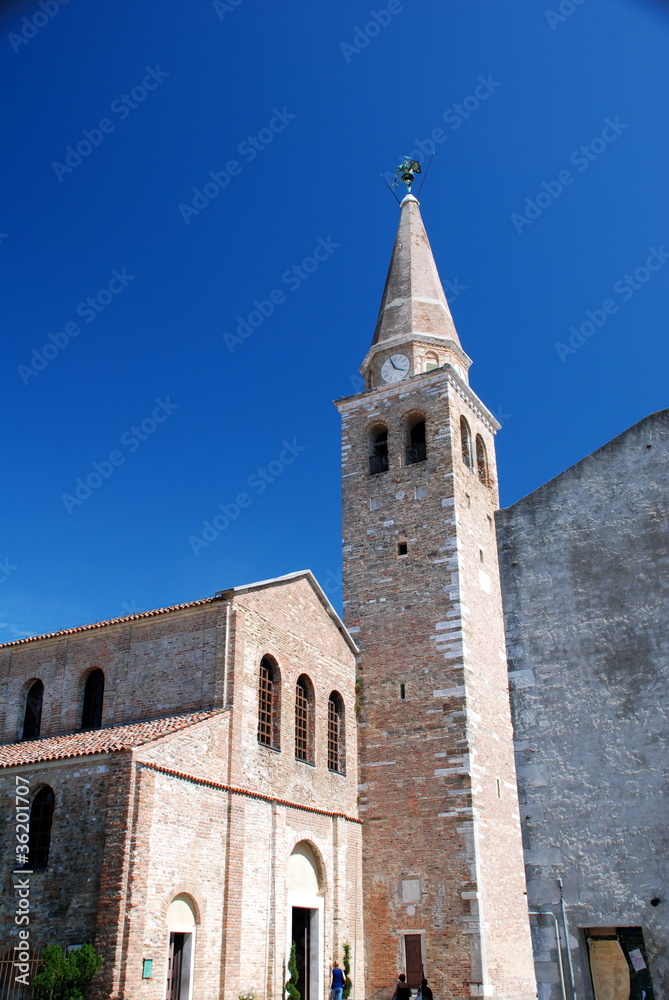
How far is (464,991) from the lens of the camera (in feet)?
59.4

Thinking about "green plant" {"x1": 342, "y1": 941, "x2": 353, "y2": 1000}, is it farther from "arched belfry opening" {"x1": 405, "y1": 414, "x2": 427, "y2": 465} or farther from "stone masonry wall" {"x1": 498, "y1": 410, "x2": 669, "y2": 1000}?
"stone masonry wall" {"x1": 498, "y1": 410, "x2": 669, "y2": 1000}

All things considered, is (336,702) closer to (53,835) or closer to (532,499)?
(53,835)

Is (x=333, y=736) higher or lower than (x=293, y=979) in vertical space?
higher

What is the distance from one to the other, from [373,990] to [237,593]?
30.6 feet

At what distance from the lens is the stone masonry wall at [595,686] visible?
7.84 m

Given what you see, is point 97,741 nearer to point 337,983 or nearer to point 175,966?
point 175,966

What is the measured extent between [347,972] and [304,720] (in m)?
5.30

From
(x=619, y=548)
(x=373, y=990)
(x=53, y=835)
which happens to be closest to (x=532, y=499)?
(x=619, y=548)

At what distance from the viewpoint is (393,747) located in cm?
2114

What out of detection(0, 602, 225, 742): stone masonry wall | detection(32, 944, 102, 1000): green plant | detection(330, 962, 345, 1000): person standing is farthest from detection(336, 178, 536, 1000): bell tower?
detection(32, 944, 102, 1000): green plant

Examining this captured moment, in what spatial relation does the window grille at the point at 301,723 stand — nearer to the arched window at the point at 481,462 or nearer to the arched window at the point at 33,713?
the arched window at the point at 33,713

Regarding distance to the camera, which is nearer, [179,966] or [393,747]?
[179,966]

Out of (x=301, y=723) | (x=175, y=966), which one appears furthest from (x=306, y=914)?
(x=175, y=966)

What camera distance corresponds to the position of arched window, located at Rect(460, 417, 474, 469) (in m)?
24.4
